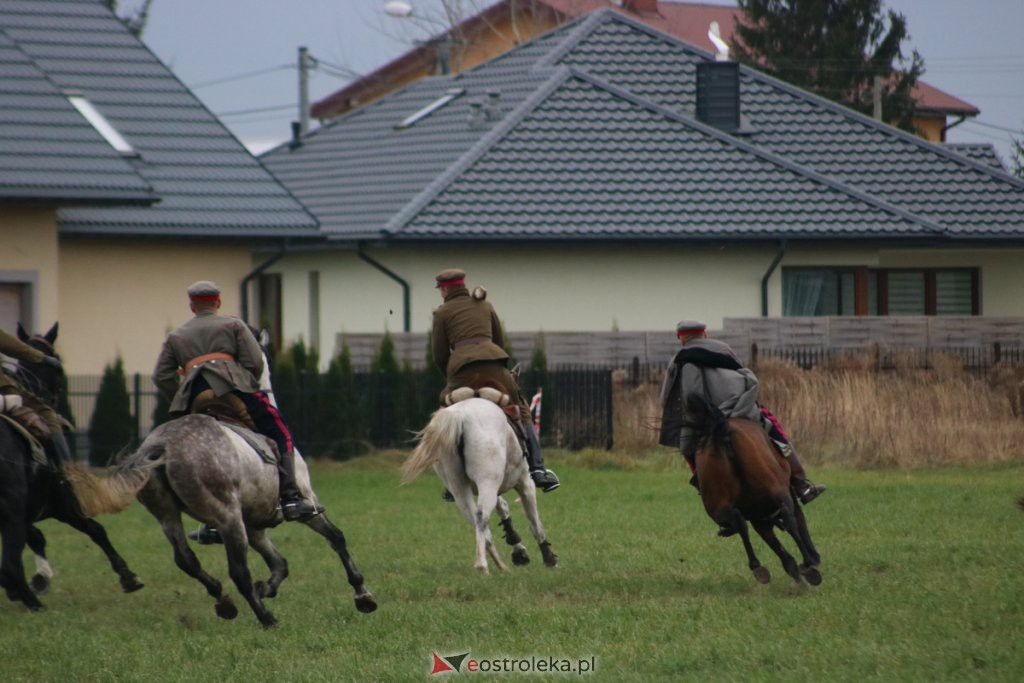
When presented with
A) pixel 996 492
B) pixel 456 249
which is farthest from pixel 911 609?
pixel 456 249

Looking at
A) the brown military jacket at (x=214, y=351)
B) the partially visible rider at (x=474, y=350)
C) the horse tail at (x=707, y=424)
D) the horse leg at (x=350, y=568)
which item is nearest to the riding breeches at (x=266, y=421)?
the brown military jacket at (x=214, y=351)

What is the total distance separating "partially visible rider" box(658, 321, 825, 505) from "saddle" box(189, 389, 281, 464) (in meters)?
3.12

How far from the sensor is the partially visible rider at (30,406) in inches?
524

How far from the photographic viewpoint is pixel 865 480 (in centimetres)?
2084

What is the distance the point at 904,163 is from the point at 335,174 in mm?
11518

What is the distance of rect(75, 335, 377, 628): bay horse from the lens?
11922 millimetres

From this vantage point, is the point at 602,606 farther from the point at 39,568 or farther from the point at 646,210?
the point at 646,210

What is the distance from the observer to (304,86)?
51.8 meters

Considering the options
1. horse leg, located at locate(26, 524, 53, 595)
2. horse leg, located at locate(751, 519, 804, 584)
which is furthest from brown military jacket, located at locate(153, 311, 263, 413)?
horse leg, located at locate(751, 519, 804, 584)

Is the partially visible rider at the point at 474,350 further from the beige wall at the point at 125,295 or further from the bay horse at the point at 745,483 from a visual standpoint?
the beige wall at the point at 125,295

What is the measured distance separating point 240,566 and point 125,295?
16.2 metres

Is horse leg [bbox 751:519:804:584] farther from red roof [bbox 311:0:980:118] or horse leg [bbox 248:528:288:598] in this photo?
red roof [bbox 311:0:980:118]

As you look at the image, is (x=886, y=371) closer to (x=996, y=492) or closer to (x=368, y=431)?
(x=996, y=492)

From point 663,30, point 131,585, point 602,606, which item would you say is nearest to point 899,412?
point 602,606
